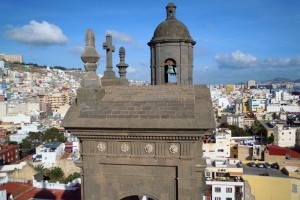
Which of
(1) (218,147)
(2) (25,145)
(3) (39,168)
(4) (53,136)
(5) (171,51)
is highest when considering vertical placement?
(5) (171,51)

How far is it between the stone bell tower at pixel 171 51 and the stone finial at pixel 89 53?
519cm

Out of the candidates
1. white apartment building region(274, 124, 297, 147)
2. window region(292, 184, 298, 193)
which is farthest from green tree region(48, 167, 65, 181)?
white apartment building region(274, 124, 297, 147)

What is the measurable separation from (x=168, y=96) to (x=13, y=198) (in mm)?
27204

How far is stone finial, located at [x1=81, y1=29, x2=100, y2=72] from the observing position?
7.08 m

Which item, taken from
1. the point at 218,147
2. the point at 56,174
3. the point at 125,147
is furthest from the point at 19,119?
the point at 125,147

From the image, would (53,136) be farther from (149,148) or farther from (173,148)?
(173,148)

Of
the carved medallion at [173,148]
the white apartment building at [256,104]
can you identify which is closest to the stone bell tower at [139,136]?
the carved medallion at [173,148]

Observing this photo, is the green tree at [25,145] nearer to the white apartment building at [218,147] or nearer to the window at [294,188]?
the white apartment building at [218,147]

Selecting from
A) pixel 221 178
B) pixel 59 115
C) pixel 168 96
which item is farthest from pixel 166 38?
pixel 59 115

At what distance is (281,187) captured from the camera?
2941 cm

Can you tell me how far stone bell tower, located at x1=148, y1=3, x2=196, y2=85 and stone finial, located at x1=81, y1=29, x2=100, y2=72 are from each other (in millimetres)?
5192

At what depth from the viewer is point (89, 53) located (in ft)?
23.2

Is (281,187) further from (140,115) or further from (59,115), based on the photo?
(59,115)

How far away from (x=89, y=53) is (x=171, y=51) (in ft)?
21.3
